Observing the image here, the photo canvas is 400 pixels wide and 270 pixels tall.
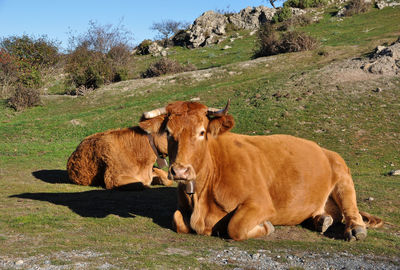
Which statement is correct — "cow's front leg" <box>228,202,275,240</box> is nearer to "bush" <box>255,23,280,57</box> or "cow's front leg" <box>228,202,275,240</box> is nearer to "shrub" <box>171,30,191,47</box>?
"bush" <box>255,23,280,57</box>

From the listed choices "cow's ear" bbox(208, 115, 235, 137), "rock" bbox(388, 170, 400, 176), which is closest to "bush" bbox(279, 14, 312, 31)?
"rock" bbox(388, 170, 400, 176)

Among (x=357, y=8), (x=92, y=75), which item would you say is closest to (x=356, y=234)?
(x=92, y=75)

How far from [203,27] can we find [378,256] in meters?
50.5

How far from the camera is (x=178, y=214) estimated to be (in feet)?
21.9

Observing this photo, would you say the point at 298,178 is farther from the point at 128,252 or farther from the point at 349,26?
the point at 349,26

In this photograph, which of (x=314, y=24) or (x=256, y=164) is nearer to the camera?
(x=256, y=164)

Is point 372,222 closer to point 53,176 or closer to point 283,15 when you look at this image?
point 53,176

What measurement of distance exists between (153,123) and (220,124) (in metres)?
1.00

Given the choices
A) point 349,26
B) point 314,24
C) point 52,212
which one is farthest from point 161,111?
point 314,24

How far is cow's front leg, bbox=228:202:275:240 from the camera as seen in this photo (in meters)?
6.02

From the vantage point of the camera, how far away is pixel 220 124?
6.41m

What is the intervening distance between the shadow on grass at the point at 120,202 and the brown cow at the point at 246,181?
101 cm

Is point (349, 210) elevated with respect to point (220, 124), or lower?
lower

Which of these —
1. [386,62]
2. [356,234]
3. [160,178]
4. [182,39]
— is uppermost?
[182,39]
